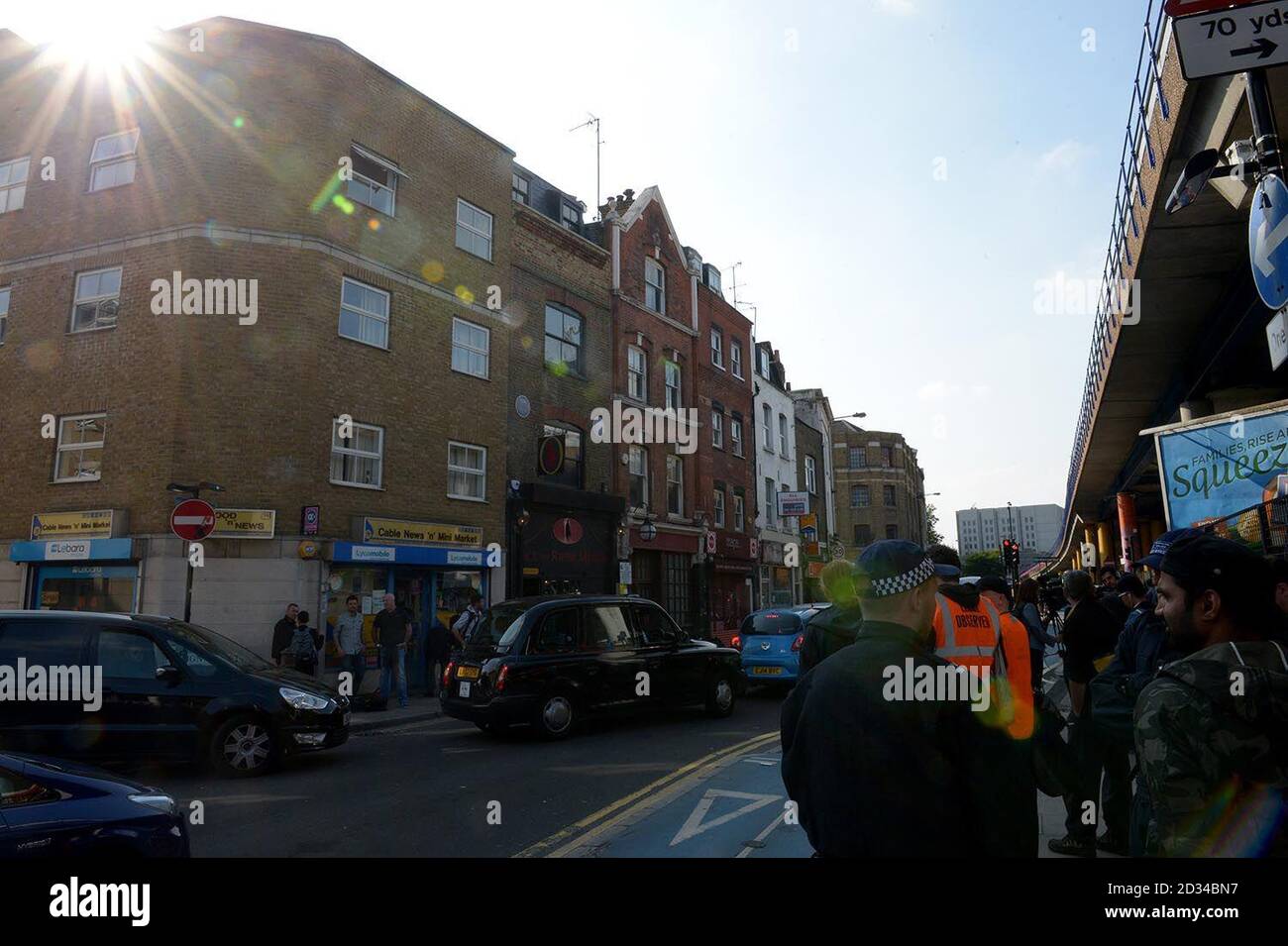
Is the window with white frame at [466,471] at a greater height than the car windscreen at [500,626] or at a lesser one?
greater

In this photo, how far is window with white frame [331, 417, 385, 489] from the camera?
15.4 m

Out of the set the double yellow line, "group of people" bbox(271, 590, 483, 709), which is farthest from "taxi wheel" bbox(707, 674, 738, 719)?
"group of people" bbox(271, 590, 483, 709)

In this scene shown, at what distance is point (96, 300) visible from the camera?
15.7 metres

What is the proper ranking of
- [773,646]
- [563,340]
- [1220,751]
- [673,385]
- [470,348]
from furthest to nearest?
[673,385] → [563,340] → [470,348] → [773,646] → [1220,751]

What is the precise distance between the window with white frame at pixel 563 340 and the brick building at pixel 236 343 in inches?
148

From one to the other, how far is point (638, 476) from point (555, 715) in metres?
14.9

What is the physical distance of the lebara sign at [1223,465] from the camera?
25.3ft

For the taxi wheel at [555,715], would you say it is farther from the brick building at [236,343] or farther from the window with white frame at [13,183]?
the window with white frame at [13,183]

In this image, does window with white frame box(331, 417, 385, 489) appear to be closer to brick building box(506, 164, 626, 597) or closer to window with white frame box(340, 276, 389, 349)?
window with white frame box(340, 276, 389, 349)

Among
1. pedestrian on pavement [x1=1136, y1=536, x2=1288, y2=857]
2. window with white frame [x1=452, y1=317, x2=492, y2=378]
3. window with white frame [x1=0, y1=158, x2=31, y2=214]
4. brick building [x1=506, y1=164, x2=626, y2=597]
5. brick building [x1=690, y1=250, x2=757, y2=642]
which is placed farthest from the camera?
brick building [x1=690, y1=250, x2=757, y2=642]

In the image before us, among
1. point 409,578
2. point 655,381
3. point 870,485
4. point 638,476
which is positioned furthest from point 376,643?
point 870,485

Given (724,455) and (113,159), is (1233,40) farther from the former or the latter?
(724,455)

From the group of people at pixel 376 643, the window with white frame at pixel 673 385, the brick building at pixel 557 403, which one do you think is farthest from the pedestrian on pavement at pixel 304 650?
the window with white frame at pixel 673 385

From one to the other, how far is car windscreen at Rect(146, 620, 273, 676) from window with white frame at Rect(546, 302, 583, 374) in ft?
43.5
